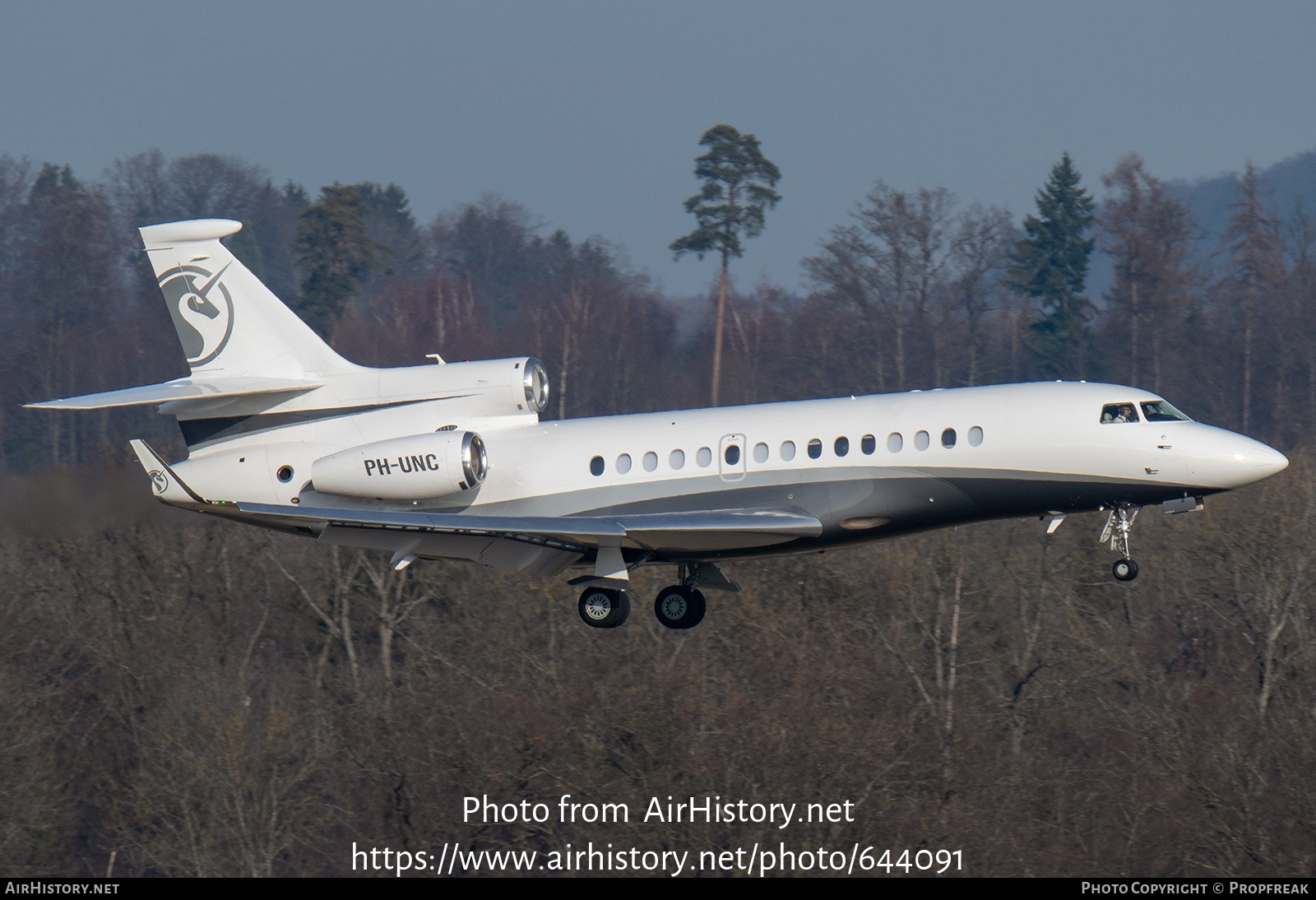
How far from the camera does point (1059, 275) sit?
84312 mm

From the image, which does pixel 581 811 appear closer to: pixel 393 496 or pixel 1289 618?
pixel 393 496

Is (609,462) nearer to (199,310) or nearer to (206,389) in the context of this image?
(206,389)

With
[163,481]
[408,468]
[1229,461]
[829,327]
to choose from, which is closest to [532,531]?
[408,468]

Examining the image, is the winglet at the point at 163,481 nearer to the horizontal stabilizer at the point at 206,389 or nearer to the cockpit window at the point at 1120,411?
the horizontal stabilizer at the point at 206,389

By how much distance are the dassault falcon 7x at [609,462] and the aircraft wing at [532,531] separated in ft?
0.13

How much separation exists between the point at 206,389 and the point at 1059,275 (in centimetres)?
6453

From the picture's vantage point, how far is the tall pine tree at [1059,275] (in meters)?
81.9

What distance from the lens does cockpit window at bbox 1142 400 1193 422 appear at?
78.1 ft

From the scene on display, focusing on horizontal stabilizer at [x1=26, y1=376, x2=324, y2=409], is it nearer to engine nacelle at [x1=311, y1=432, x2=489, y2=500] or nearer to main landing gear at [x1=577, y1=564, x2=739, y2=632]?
engine nacelle at [x1=311, y1=432, x2=489, y2=500]

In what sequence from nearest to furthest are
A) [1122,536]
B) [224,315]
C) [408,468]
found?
1. [1122,536]
2. [408,468]
3. [224,315]

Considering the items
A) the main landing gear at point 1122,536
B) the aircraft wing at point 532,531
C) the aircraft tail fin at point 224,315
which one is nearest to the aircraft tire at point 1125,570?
the main landing gear at point 1122,536

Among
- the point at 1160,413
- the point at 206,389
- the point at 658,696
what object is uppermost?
the point at 206,389

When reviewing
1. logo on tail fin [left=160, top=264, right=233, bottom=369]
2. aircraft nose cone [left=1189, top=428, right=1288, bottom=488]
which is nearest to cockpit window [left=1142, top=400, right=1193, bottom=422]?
aircraft nose cone [left=1189, top=428, right=1288, bottom=488]

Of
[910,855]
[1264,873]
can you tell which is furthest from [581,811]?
[1264,873]
